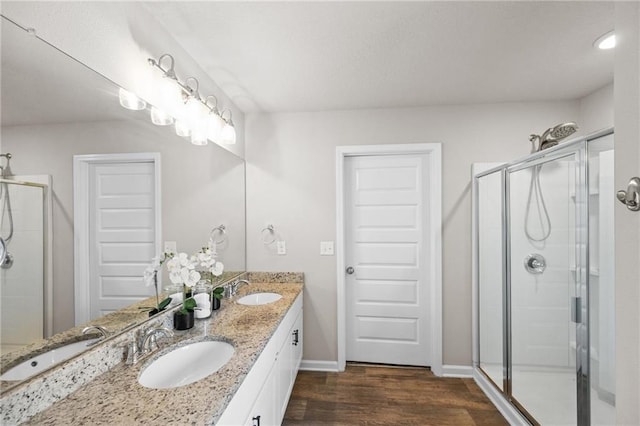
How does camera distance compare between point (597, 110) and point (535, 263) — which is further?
point (597, 110)

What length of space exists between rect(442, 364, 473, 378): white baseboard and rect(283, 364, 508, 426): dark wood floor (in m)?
0.05

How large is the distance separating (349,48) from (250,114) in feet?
4.23

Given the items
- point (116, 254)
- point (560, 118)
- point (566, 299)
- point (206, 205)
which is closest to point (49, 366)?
point (116, 254)

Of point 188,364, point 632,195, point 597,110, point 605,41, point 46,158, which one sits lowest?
point 188,364

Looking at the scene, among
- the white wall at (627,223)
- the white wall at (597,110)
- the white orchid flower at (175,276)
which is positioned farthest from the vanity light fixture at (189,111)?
the white wall at (597,110)

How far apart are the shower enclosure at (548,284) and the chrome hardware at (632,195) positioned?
74 cm

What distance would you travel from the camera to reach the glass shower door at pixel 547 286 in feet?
4.75

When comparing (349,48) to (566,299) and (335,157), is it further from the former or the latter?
(566,299)

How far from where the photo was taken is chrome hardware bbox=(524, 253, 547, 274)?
1.73m

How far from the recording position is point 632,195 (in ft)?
2.40

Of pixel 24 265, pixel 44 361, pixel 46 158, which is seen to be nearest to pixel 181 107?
pixel 46 158

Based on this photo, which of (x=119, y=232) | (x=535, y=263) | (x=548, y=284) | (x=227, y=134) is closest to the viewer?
(x=119, y=232)

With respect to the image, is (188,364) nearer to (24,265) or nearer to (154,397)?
(154,397)

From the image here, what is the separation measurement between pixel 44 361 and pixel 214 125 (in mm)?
1549
